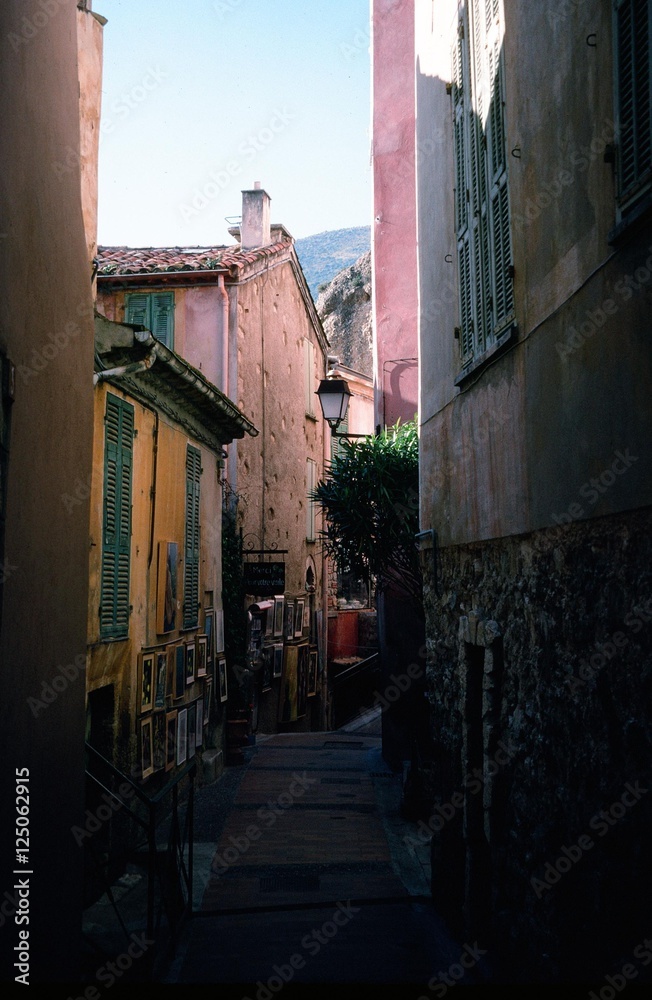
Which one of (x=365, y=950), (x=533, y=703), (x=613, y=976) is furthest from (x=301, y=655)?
(x=613, y=976)

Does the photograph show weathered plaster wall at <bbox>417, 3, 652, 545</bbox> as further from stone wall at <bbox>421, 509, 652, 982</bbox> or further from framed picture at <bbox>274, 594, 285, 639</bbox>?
framed picture at <bbox>274, 594, 285, 639</bbox>

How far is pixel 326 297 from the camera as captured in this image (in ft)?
128

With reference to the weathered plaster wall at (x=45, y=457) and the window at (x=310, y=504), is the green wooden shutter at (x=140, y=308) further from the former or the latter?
the weathered plaster wall at (x=45, y=457)

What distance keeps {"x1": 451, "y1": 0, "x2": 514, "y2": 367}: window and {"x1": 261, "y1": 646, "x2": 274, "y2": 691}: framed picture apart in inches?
492

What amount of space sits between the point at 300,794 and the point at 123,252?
11.1 meters

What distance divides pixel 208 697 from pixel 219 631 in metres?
1.25

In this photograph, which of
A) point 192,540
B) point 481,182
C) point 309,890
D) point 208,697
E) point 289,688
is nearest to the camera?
point 481,182

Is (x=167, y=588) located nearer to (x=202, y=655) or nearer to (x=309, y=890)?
(x=202, y=655)

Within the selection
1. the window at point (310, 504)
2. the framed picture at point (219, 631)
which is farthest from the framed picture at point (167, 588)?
the window at point (310, 504)

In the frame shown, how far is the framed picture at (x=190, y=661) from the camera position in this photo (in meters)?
12.7

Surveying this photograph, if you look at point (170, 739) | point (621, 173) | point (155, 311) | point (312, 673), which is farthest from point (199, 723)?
point (312, 673)

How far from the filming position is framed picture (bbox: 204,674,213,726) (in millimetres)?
13820

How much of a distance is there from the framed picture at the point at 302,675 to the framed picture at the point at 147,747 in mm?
11229

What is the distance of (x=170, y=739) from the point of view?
11.5 metres
